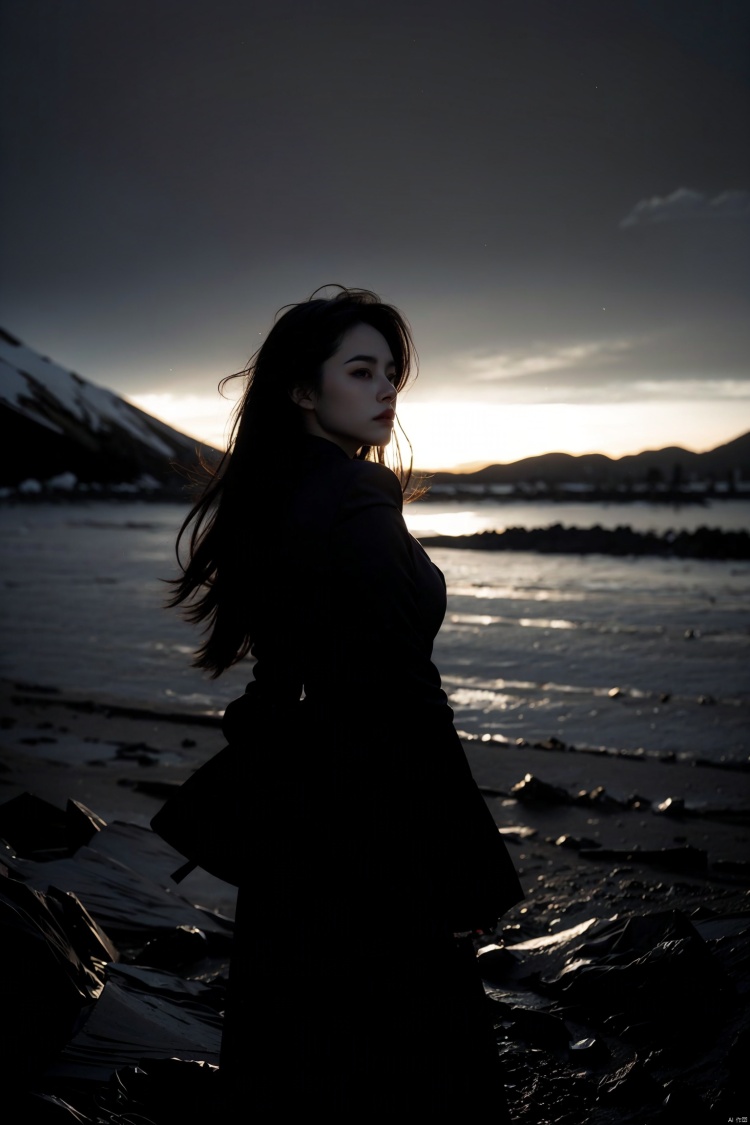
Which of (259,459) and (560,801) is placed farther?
(560,801)

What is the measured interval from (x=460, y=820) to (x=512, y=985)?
121cm

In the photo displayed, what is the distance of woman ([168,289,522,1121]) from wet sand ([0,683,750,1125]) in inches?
3.6

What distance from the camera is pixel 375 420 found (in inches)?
70.8

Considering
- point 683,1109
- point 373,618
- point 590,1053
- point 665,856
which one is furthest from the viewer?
point 665,856

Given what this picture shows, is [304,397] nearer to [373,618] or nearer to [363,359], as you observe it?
[363,359]

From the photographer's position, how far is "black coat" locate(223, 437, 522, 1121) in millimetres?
1514

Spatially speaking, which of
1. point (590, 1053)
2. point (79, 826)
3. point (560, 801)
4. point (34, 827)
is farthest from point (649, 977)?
point (34, 827)

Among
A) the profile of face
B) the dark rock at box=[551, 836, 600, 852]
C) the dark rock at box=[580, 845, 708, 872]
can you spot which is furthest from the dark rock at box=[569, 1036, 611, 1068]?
the profile of face

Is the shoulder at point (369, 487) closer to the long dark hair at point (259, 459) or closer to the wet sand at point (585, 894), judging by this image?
the long dark hair at point (259, 459)

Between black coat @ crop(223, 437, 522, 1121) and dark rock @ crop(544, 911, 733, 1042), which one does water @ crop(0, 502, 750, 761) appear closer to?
dark rock @ crop(544, 911, 733, 1042)

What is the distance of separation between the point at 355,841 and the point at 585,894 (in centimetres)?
178

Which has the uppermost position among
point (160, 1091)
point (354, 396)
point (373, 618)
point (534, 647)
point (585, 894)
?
point (354, 396)

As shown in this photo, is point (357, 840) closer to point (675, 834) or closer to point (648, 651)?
point (675, 834)

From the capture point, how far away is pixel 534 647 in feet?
24.0
